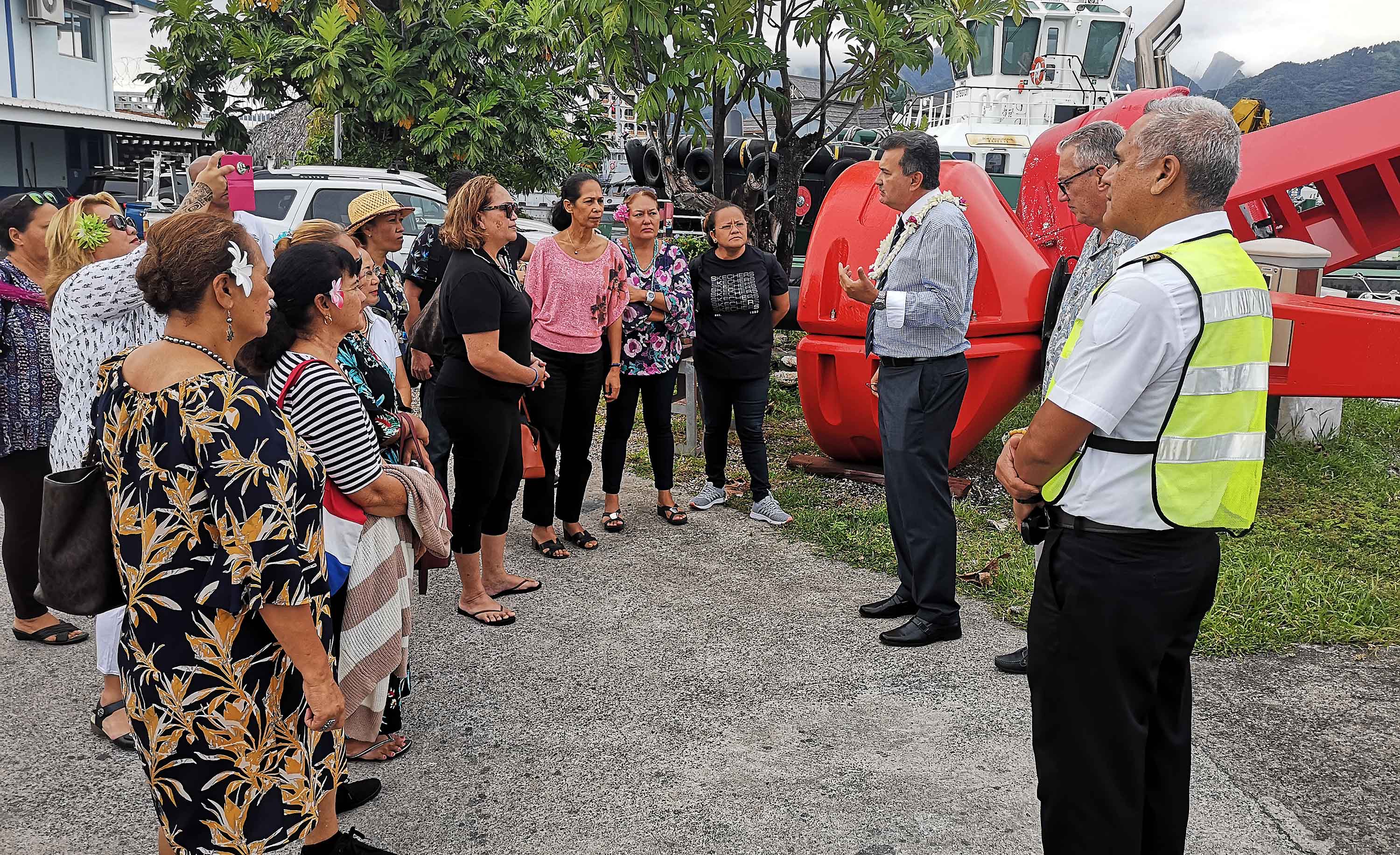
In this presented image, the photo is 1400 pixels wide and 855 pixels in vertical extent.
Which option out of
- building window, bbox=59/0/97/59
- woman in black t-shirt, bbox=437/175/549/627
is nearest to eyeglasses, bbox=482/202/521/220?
woman in black t-shirt, bbox=437/175/549/627

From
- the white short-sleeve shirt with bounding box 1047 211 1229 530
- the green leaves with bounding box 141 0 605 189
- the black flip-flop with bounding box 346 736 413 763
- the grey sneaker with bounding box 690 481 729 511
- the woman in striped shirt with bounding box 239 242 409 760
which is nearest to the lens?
→ the white short-sleeve shirt with bounding box 1047 211 1229 530

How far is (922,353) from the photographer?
418cm

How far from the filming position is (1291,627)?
443 centimetres

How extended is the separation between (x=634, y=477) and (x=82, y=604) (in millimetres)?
4877

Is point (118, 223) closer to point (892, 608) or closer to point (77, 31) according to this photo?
point (892, 608)

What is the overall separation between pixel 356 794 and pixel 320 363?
1.34 metres

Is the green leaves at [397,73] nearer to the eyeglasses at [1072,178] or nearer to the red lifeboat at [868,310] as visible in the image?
the red lifeboat at [868,310]

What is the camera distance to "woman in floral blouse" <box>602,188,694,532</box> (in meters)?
5.73

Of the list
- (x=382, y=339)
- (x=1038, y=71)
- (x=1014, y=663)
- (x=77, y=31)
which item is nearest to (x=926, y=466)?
(x=1014, y=663)

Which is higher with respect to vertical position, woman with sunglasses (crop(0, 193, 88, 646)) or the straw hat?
the straw hat

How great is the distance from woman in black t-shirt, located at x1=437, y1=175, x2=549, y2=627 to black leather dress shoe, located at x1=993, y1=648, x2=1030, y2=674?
2008mm

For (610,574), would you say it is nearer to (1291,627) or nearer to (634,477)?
(634,477)

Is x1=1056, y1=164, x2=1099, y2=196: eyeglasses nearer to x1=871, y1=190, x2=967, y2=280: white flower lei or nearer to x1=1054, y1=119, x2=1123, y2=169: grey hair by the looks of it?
x1=1054, y1=119, x2=1123, y2=169: grey hair

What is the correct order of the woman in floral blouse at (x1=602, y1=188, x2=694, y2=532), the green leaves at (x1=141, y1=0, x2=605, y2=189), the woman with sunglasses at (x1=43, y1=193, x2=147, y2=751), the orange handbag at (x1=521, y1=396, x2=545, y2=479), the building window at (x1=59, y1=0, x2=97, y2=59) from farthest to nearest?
the building window at (x1=59, y1=0, x2=97, y2=59), the green leaves at (x1=141, y1=0, x2=605, y2=189), the woman in floral blouse at (x1=602, y1=188, x2=694, y2=532), the orange handbag at (x1=521, y1=396, x2=545, y2=479), the woman with sunglasses at (x1=43, y1=193, x2=147, y2=751)
